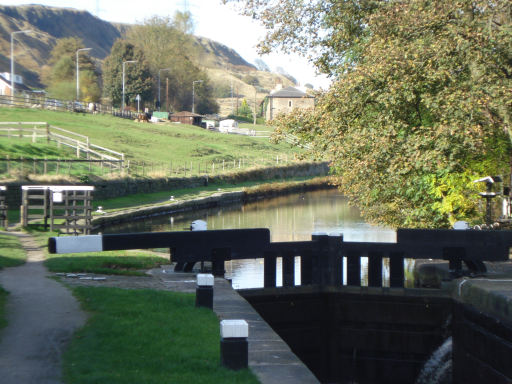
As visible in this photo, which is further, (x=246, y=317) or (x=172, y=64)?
(x=172, y=64)

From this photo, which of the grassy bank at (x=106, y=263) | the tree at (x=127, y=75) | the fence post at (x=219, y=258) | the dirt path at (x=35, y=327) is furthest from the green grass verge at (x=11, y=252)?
the tree at (x=127, y=75)

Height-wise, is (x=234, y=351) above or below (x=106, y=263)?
below

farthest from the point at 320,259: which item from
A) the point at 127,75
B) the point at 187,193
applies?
the point at 127,75

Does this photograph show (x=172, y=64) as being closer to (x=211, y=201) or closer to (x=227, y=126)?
(x=227, y=126)

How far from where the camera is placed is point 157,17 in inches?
5059

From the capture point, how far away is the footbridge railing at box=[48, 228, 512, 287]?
34.8ft

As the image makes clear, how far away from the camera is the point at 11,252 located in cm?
1458

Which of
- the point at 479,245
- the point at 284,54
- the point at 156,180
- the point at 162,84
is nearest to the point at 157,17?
the point at 162,84

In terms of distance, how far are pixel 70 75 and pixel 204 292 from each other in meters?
99.9

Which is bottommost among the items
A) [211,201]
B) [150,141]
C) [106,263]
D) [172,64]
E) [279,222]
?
→ [106,263]

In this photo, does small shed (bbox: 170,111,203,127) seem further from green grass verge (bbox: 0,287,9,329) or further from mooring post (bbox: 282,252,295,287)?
green grass verge (bbox: 0,287,9,329)

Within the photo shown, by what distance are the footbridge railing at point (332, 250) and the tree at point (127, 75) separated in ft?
285

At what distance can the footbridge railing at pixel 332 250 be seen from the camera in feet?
34.8

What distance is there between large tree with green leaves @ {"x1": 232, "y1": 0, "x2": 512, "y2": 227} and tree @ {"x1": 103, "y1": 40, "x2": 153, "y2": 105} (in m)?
80.7
